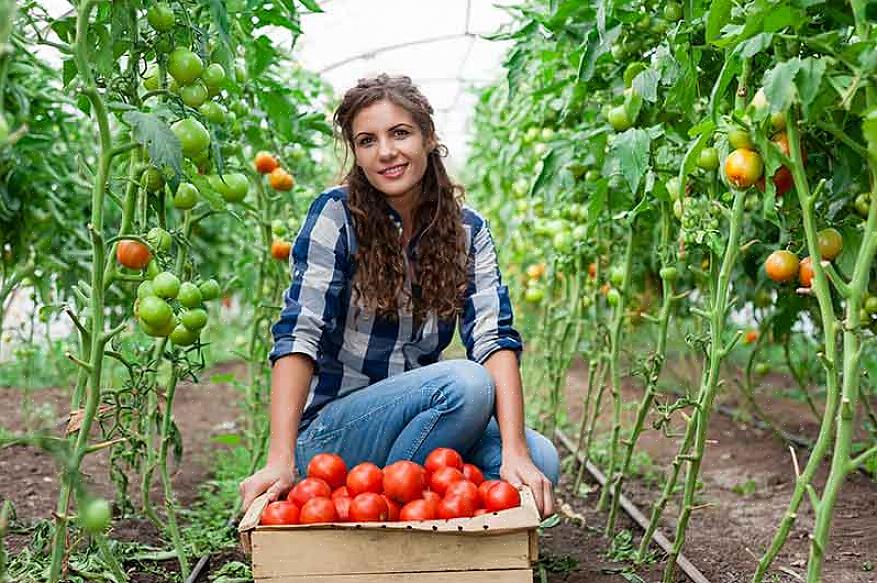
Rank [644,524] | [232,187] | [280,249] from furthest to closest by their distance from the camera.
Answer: [280,249] < [644,524] < [232,187]

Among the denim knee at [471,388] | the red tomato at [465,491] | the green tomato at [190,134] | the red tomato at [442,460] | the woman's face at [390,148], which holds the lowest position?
the red tomato at [465,491]

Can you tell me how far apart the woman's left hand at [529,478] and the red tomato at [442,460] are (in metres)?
0.10

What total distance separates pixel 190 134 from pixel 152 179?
7.1 inches

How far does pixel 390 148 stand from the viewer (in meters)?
2.34

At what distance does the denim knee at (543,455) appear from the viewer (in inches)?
92.1

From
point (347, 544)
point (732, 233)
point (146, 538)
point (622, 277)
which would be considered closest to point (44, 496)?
point (146, 538)

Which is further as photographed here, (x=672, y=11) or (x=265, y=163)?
(x=265, y=163)

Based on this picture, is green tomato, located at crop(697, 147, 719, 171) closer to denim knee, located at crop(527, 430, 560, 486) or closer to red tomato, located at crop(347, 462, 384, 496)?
denim knee, located at crop(527, 430, 560, 486)

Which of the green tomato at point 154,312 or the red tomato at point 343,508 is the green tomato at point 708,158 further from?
the green tomato at point 154,312

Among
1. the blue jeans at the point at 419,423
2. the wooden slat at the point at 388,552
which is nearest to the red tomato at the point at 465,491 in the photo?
the wooden slat at the point at 388,552

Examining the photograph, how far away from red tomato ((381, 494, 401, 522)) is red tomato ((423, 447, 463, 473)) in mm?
146

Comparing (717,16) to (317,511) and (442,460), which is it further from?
(317,511)

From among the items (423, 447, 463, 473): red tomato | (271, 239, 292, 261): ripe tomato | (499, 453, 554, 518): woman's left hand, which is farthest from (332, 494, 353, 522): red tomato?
(271, 239, 292, 261): ripe tomato

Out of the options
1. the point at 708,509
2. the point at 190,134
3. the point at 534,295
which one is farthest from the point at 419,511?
the point at 534,295
